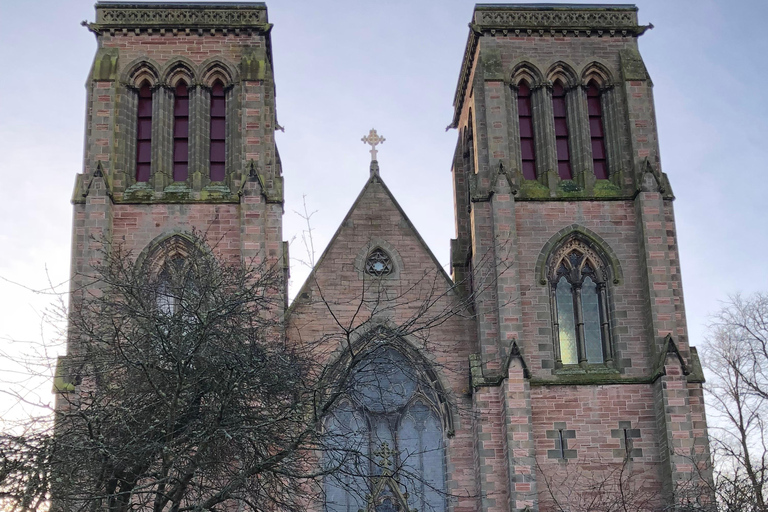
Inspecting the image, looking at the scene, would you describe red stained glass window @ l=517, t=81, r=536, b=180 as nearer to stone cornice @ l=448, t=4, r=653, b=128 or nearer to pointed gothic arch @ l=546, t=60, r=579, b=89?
pointed gothic arch @ l=546, t=60, r=579, b=89

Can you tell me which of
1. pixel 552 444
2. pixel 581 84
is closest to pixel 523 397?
pixel 552 444

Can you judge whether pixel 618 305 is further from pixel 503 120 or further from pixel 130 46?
pixel 130 46

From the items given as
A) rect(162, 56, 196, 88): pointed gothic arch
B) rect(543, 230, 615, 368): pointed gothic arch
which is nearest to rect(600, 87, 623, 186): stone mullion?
rect(543, 230, 615, 368): pointed gothic arch

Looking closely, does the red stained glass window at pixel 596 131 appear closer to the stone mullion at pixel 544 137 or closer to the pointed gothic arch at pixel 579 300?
the stone mullion at pixel 544 137

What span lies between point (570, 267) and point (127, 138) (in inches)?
395

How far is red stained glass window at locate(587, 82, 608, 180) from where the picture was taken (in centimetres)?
2639

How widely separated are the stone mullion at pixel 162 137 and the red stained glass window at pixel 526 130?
7802 mm

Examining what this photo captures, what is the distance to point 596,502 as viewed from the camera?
74.7 ft

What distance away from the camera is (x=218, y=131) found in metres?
26.8

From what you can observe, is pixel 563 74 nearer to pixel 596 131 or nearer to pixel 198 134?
pixel 596 131

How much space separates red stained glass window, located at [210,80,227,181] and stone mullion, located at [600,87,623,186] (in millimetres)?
8533

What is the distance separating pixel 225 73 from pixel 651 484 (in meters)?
12.9

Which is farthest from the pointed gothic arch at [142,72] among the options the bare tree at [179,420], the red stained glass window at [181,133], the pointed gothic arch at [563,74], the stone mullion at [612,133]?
the bare tree at [179,420]

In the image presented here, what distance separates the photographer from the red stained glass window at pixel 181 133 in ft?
86.5
